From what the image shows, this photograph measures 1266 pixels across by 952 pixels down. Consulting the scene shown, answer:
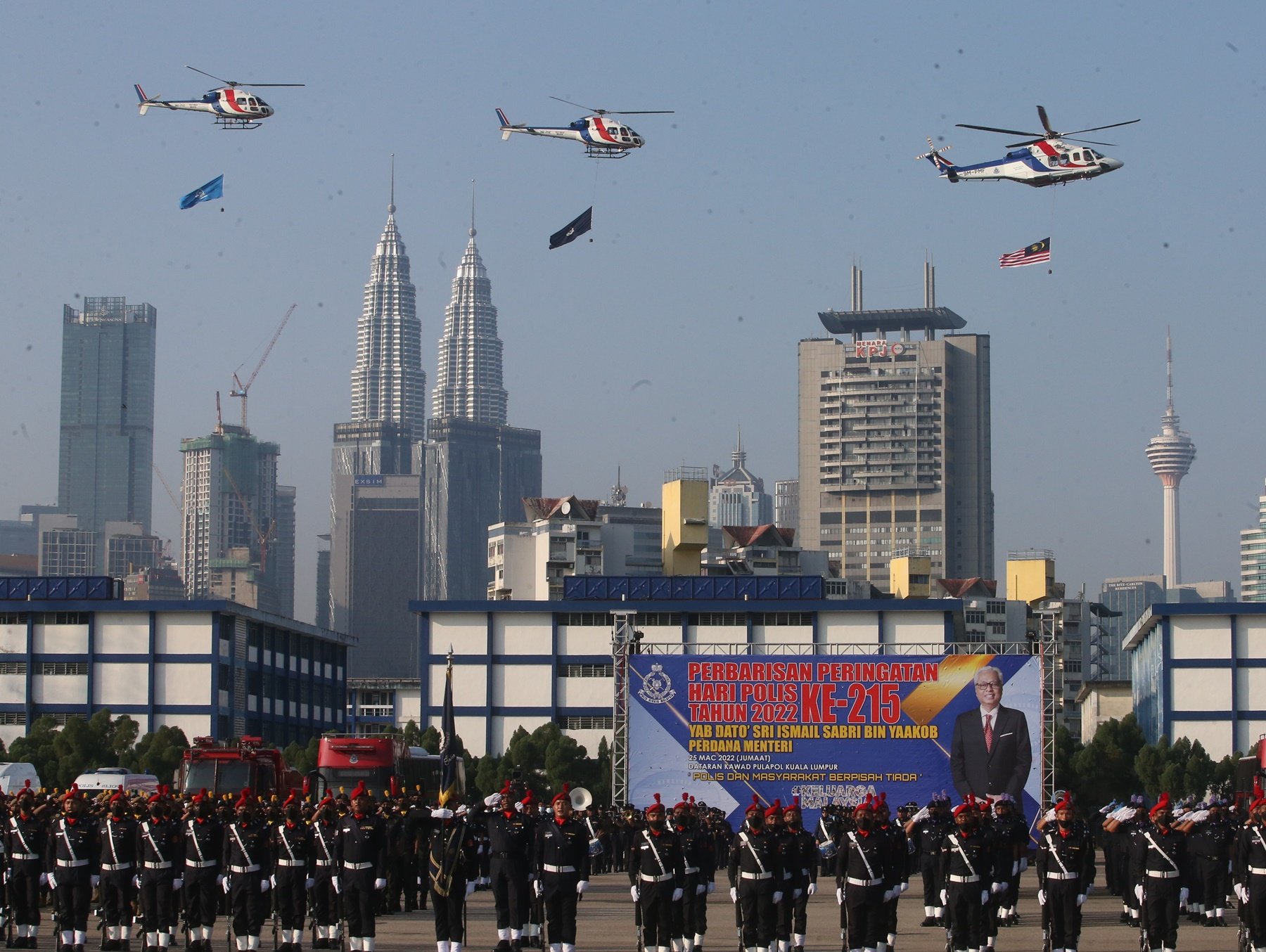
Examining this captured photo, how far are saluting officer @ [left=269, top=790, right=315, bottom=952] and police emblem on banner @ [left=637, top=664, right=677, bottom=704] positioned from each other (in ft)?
69.0

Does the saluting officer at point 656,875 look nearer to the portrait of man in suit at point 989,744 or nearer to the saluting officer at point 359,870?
the saluting officer at point 359,870

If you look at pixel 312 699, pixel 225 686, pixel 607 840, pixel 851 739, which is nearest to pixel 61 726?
pixel 225 686

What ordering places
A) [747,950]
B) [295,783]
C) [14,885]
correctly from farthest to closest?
[295,783] < [14,885] < [747,950]

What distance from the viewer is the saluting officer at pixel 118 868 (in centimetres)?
2198

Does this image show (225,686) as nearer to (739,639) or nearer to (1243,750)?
(739,639)

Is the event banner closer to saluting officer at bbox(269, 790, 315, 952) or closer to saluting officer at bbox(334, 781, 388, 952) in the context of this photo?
saluting officer at bbox(269, 790, 315, 952)

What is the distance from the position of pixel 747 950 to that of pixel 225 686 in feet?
214

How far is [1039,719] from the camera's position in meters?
41.3

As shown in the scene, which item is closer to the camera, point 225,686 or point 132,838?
point 132,838

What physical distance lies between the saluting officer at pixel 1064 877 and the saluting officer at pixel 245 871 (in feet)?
28.6

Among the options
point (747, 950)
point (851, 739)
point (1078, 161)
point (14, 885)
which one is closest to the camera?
point (747, 950)

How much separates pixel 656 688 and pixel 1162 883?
2164 cm

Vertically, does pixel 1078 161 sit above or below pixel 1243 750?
above

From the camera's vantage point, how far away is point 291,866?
2227 cm
